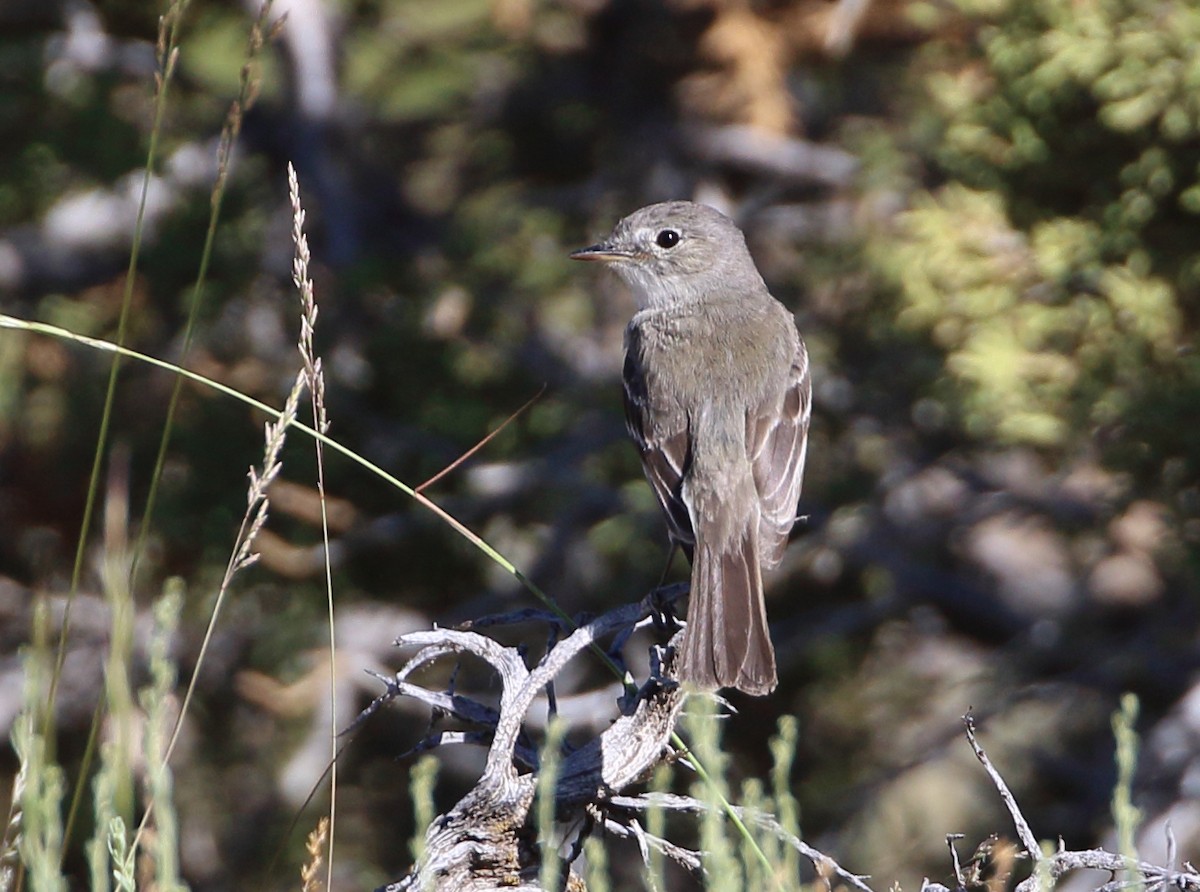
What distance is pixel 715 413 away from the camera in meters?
4.92

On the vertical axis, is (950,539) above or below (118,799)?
above

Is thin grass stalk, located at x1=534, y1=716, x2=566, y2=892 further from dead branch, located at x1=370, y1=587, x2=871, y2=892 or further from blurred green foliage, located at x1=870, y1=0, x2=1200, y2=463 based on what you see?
blurred green foliage, located at x1=870, y1=0, x2=1200, y2=463

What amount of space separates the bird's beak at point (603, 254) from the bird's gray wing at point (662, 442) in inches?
21.6

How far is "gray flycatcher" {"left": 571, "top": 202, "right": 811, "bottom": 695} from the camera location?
3.92m

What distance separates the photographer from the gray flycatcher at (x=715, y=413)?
3.92m

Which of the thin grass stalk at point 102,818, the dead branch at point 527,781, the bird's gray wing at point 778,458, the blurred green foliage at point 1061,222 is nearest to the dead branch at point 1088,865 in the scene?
the dead branch at point 527,781

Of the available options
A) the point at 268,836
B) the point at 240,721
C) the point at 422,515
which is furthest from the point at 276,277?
the point at 268,836

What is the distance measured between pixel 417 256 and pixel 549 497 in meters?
1.58

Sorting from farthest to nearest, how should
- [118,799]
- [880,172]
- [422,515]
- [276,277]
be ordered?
[276,277] < [422,515] < [880,172] < [118,799]

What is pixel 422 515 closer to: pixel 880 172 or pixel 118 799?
pixel 880 172

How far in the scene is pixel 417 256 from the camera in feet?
27.3

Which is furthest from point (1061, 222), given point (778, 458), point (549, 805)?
point (549, 805)

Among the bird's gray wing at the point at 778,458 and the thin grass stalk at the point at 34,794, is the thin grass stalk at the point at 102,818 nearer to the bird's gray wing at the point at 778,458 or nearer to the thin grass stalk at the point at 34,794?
the thin grass stalk at the point at 34,794

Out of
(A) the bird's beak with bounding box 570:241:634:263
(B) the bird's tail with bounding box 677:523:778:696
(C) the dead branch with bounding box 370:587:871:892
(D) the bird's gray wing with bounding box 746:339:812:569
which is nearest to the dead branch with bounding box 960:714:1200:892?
(C) the dead branch with bounding box 370:587:871:892
